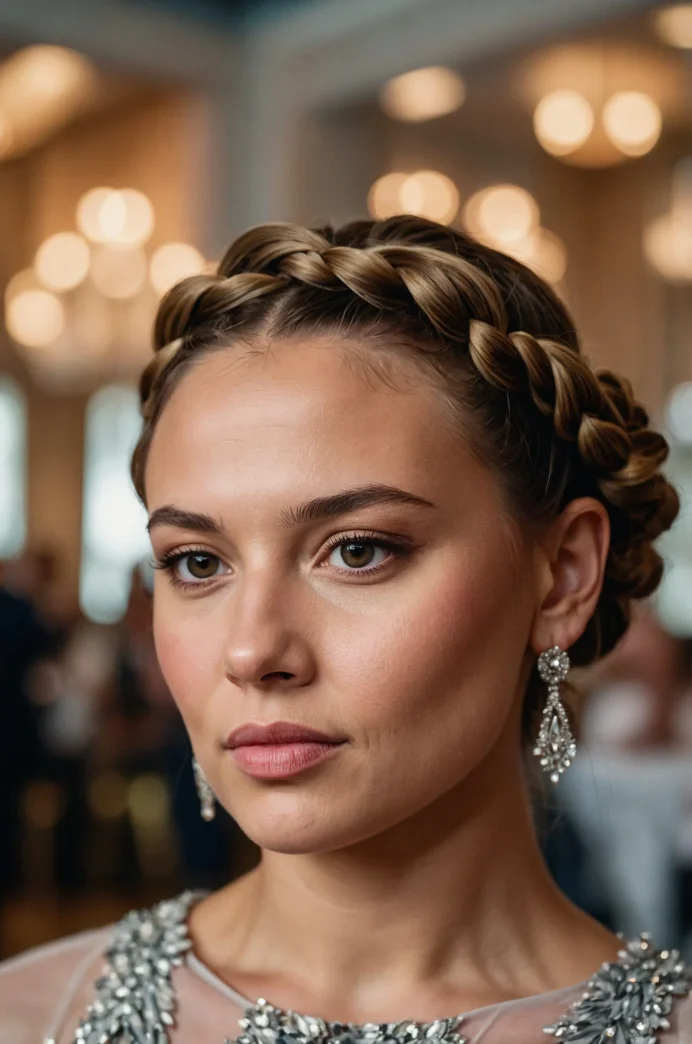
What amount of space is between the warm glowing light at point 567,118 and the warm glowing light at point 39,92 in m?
2.43

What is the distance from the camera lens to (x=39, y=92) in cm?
952

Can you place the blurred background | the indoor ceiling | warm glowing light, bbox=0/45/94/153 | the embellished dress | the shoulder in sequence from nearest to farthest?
the embellished dress < the shoulder < the blurred background < the indoor ceiling < warm glowing light, bbox=0/45/94/153

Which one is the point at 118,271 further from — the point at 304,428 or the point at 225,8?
the point at 304,428

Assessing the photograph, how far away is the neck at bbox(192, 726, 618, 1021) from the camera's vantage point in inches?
51.9

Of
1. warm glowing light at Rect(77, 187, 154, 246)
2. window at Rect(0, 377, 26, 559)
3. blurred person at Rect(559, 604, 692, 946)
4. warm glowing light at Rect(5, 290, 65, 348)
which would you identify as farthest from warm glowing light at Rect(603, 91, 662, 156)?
window at Rect(0, 377, 26, 559)

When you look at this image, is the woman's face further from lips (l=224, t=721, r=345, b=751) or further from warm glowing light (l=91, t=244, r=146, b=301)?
warm glowing light (l=91, t=244, r=146, b=301)

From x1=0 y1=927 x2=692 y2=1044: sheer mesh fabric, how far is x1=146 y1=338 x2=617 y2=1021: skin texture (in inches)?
0.9

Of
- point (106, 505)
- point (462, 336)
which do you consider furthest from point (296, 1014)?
point (106, 505)

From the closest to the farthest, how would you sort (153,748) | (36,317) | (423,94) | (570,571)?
1. (570,571)
2. (153,748)
3. (423,94)
4. (36,317)

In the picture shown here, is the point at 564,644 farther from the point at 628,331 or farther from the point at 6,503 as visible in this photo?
the point at 6,503

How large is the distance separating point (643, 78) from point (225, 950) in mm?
7444

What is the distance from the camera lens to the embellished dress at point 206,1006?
4.23ft

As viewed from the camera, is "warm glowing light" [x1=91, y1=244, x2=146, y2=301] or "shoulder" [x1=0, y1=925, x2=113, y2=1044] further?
"warm glowing light" [x1=91, y1=244, x2=146, y2=301]

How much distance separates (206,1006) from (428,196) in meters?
6.80
